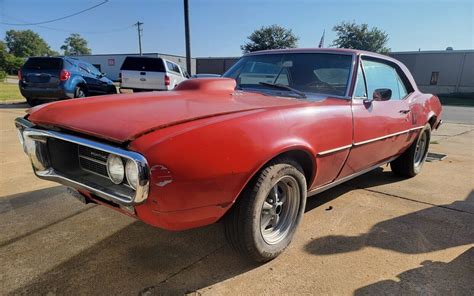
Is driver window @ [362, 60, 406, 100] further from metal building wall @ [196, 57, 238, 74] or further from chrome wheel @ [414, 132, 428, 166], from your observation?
metal building wall @ [196, 57, 238, 74]

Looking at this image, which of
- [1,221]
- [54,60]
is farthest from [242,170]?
[54,60]

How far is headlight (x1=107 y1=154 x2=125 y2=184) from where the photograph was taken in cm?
203

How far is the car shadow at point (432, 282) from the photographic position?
2.28 m

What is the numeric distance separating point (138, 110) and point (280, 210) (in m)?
1.27

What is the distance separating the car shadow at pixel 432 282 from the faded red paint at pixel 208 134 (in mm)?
908

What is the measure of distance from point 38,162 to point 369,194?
10.8 feet

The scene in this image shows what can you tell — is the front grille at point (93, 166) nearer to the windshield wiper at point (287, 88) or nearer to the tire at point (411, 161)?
the windshield wiper at point (287, 88)

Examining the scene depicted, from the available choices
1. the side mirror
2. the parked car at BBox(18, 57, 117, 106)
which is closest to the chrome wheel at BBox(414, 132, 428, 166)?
the side mirror

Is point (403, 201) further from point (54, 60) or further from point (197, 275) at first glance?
point (54, 60)

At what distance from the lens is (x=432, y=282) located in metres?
2.39

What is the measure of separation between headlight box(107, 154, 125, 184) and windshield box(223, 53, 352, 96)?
6.11 ft

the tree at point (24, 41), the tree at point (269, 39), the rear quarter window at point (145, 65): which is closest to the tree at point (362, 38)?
the tree at point (269, 39)

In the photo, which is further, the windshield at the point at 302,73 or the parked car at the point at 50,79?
the parked car at the point at 50,79

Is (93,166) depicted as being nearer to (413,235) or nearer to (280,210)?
(280,210)
